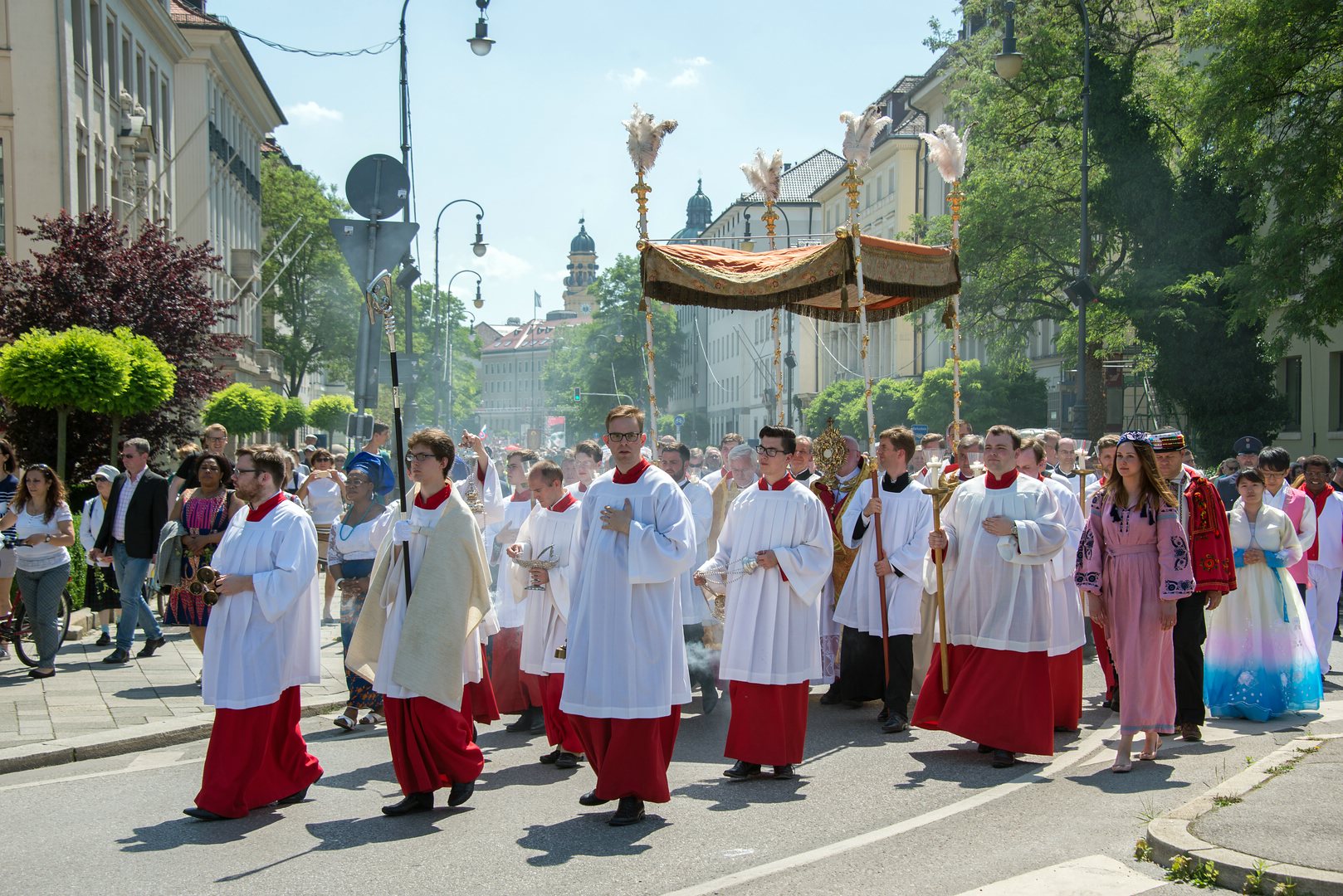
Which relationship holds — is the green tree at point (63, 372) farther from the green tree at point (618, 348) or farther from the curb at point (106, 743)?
the green tree at point (618, 348)

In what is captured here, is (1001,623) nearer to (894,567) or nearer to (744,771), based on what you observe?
(894,567)

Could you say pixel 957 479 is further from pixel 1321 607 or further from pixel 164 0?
pixel 164 0

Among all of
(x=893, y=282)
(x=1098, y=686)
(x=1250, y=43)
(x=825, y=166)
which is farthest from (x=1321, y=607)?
(x=825, y=166)

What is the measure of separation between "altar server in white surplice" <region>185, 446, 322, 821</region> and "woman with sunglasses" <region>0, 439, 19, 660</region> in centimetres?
512

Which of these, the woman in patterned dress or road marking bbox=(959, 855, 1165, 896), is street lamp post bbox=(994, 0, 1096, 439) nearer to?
the woman in patterned dress

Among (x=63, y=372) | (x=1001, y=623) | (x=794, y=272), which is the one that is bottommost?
(x=1001, y=623)

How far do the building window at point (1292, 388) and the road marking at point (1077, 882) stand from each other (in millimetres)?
28759

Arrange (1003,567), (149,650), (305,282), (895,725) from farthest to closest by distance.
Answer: (305,282) < (149,650) < (895,725) < (1003,567)

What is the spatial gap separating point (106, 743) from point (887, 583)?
534cm

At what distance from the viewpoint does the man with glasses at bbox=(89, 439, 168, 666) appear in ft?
39.8

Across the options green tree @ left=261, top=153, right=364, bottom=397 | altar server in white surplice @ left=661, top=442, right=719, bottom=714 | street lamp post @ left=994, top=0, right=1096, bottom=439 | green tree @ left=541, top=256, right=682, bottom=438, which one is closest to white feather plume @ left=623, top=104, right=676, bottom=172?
altar server in white surplice @ left=661, top=442, right=719, bottom=714

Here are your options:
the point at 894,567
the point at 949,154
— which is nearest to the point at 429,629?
the point at 894,567

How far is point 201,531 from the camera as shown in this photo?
10016 millimetres

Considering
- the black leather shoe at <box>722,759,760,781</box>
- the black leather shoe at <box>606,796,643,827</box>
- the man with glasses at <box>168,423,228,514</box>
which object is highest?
the man with glasses at <box>168,423,228,514</box>
